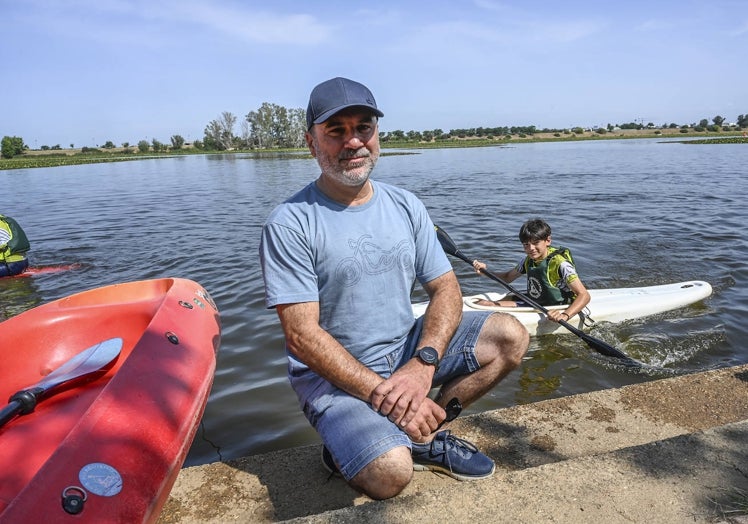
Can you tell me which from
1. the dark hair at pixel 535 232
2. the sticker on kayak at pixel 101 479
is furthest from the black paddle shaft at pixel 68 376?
the dark hair at pixel 535 232

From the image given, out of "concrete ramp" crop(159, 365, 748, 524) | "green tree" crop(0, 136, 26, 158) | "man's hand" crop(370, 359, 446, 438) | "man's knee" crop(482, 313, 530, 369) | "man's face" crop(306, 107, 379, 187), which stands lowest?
"concrete ramp" crop(159, 365, 748, 524)

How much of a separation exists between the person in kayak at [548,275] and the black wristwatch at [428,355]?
341 cm

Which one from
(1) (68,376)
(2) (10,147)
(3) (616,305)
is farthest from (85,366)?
(2) (10,147)

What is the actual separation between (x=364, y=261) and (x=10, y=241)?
8.20m

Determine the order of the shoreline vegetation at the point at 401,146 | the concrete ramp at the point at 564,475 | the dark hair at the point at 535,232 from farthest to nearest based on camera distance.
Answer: the shoreline vegetation at the point at 401,146, the dark hair at the point at 535,232, the concrete ramp at the point at 564,475

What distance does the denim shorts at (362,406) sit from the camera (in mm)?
2178

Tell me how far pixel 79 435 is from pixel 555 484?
6.75 ft

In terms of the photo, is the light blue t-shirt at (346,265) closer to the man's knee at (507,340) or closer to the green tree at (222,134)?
the man's knee at (507,340)

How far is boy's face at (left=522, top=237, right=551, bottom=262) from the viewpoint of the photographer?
18.9 feet

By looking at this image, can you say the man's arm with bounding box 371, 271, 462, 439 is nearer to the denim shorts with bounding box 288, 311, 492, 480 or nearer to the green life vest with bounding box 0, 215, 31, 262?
the denim shorts with bounding box 288, 311, 492, 480

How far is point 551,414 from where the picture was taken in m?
3.20

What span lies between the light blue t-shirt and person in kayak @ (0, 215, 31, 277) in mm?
7648

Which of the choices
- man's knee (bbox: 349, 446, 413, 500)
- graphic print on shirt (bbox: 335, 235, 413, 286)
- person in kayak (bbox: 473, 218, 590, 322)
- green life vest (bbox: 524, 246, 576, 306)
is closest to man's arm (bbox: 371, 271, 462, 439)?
man's knee (bbox: 349, 446, 413, 500)

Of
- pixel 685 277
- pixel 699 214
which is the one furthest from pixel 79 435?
pixel 699 214
